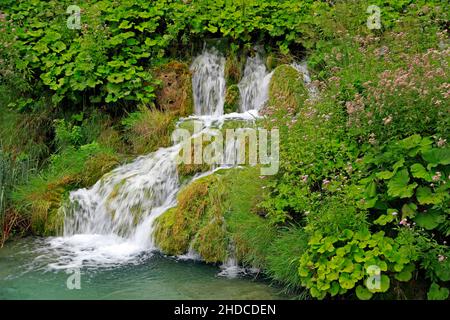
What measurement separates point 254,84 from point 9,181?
4197mm

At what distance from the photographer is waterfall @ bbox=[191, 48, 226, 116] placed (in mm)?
9258

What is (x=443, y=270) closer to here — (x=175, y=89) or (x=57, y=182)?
(x=57, y=182)

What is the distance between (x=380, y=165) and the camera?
16.0 ft

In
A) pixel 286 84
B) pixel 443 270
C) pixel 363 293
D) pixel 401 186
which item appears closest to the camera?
pixel 443 270

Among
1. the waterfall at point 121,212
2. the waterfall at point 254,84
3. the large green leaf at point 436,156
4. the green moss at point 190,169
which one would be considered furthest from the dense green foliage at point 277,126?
the green moss at point 190,169

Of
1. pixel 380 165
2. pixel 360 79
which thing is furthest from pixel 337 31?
pixel 380 165

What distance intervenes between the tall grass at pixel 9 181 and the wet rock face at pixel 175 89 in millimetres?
2297

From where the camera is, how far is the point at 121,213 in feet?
22.5

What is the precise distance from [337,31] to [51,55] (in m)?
4.73

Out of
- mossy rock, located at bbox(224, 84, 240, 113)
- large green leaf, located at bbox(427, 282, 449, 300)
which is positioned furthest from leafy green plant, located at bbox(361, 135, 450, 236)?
mossy rock, located at bbox(224, 84, 240, 113)

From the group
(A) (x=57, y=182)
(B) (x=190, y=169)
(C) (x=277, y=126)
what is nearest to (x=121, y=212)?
(B) (x=190, y=169)

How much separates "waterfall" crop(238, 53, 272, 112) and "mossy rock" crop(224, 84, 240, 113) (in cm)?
9

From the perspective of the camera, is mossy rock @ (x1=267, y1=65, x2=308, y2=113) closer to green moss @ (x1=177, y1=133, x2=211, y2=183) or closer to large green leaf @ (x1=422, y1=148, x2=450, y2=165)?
green moss @ (x1=177, y1=133, x2=211, y2=183)

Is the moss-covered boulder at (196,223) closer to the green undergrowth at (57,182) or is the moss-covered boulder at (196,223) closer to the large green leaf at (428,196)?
the green undergrowth at (57,182)
